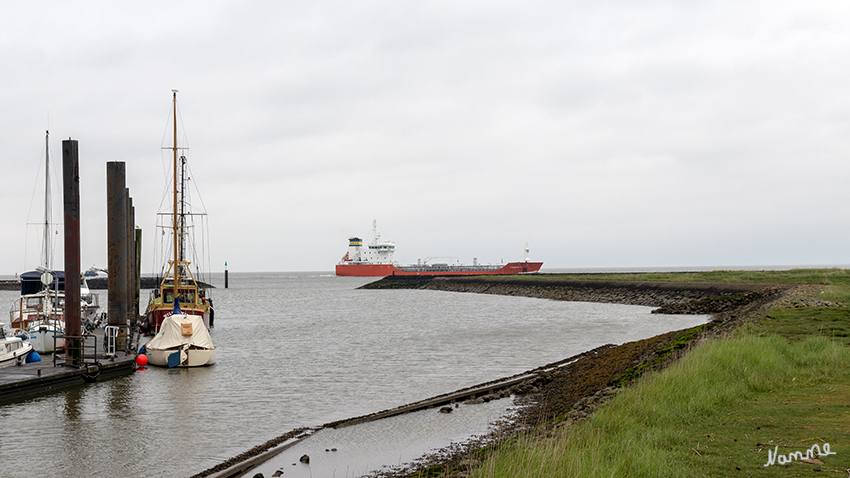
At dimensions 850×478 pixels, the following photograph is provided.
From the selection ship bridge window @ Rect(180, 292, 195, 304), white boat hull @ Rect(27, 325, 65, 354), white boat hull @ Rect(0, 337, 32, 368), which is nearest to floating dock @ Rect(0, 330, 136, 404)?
white boat hull @ Rect(0, 337, 32, 368)

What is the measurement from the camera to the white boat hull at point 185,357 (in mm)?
23375

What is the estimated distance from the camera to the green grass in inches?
278

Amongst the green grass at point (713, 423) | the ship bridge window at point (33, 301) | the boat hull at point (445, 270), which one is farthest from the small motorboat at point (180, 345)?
the boat hull at point (445, 270)

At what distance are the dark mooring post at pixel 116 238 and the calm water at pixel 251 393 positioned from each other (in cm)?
362

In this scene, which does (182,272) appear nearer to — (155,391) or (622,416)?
(155,391)

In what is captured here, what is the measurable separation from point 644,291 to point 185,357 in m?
55.0

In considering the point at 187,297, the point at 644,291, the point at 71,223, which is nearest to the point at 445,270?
the point at 644,291

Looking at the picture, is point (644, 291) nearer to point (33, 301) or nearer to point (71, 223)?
point (33, 301)

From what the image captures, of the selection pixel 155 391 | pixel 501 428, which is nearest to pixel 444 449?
pixel 501 428

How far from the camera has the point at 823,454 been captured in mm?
7188

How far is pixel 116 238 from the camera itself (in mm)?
23875

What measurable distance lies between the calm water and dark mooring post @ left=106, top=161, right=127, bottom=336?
3.62 meters

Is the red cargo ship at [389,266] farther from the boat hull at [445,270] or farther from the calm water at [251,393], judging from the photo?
the calm water at [251,393]

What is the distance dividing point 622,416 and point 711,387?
234cm
